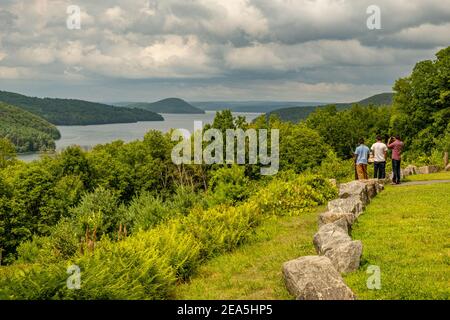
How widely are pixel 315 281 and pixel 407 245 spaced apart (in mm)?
4561

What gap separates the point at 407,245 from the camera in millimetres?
11992

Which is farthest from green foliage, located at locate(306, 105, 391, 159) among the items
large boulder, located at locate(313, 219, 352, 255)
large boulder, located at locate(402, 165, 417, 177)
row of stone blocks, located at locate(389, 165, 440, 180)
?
large boulder, located at locate(313, 219, 352, 255)

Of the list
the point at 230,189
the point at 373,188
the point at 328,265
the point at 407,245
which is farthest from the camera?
the point at 230,189

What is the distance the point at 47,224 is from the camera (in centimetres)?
5412

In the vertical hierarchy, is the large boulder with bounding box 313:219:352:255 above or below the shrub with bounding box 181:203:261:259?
above

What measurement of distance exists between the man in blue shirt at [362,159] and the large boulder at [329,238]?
40.3 ft

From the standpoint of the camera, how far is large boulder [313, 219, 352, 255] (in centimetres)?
1091

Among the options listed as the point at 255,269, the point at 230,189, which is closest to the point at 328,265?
the point at 255,269

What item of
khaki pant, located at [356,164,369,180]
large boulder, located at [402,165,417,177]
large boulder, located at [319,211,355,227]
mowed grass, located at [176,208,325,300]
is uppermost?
khaki pant, located at [356,164,369,180]

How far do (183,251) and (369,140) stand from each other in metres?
71.7

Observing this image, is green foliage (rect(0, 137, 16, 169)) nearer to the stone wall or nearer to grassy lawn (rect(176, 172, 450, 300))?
grassy lawn (rect(176, 172, 450, 300))

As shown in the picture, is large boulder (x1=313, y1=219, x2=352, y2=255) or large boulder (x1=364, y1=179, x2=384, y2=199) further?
large boulder (x1=364, y1=179, x2=384, y2=199)

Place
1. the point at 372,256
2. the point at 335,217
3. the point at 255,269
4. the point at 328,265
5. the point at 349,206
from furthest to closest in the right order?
the point at 349,206 → the point at 335,217 → the point at 255,269 → the point at 372,256 → the point at 328,265

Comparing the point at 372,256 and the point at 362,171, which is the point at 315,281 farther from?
the point at 362,171
